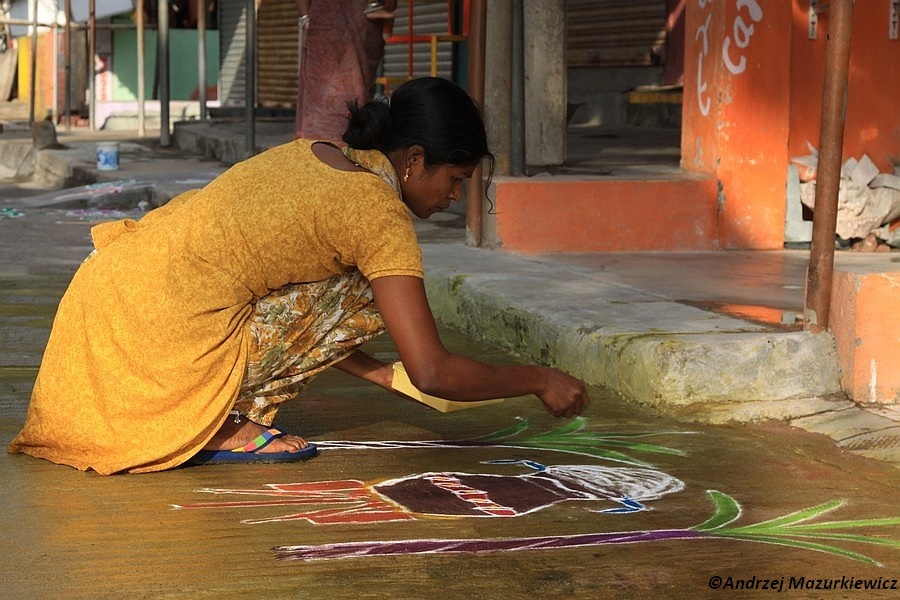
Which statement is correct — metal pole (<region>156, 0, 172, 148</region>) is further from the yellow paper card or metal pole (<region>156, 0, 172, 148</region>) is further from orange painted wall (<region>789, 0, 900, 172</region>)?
the yellow paper card

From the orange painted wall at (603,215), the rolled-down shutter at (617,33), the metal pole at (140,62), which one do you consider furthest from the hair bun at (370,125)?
the metal pole at (140,62)

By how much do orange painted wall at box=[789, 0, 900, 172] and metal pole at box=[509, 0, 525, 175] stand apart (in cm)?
124

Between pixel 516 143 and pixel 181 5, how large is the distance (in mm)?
17077

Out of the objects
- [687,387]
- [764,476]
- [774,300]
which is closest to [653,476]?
[764,476]

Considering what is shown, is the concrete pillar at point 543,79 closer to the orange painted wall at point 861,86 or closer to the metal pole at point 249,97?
the orange painted wall at point 861,86

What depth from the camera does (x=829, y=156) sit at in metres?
3.82

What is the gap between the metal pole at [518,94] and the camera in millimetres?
6359

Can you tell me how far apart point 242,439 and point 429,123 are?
891 millimetres

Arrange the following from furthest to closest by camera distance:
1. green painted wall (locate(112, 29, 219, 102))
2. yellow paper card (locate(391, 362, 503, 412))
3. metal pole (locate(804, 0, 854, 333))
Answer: green painted wall (locate(112, 29, 219, 102)) < metal pole (locate(804, 0, 854, 333)) < yellow paper card (locate(391, 362, 503, 412))

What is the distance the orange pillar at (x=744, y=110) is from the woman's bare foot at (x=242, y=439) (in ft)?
11.3

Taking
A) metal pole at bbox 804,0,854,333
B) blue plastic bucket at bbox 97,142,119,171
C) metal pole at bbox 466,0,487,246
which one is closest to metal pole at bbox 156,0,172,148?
blue plastic bucket at bbox 97,142,119,171

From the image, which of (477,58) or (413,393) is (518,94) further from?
(413,393)

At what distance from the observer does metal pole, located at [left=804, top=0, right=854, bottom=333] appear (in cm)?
378

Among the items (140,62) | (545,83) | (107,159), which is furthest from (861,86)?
(140,62)
